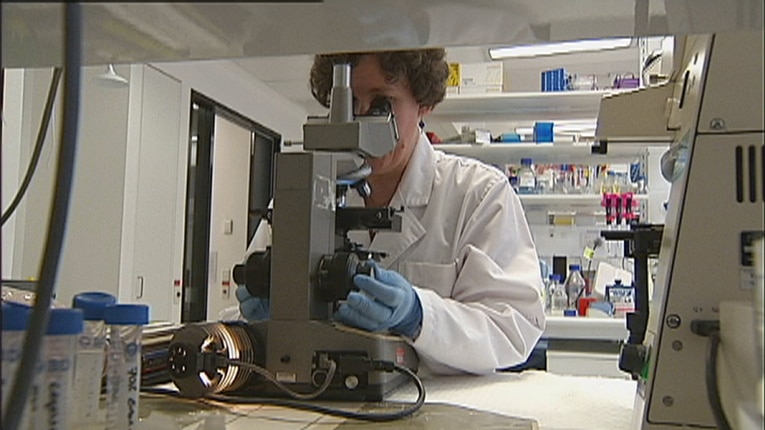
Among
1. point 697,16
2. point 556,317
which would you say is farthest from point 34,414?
point 556,317

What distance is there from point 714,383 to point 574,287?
263cm

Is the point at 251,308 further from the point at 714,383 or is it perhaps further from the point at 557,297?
the point at 557,297

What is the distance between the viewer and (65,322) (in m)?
0.44

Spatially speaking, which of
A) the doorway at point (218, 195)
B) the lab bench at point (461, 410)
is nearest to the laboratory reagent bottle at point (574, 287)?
the doorway at point (218, 195)

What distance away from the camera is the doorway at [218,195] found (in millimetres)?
3986

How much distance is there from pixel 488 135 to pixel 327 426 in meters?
2.57

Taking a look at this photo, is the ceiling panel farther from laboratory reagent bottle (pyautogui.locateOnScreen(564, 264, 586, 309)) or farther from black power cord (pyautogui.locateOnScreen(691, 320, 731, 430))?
laboratory reagent bottle (pyautogui.locateOnScreen(564, 264, 586, 309))

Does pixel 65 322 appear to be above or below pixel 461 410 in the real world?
above

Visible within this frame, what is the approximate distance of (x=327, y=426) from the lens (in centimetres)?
70

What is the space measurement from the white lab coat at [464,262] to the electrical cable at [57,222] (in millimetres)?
733

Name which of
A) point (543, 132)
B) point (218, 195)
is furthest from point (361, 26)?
point (218, 195)

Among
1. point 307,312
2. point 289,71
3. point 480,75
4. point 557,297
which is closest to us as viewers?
point 307,312

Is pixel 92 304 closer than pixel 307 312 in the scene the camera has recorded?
Yes

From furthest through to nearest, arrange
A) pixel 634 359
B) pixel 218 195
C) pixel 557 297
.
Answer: pixel 218 195 → pixel 557 297 → pixel 634 359
